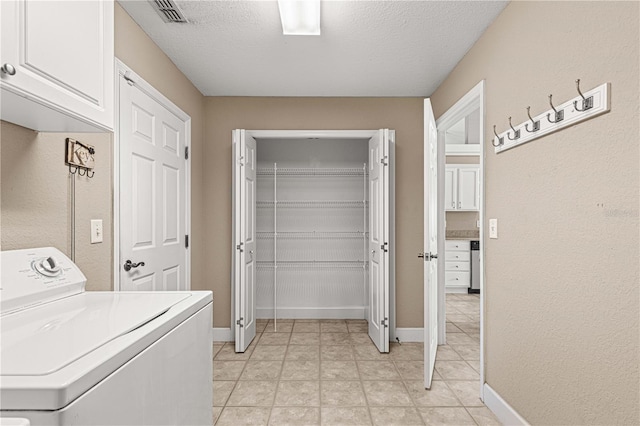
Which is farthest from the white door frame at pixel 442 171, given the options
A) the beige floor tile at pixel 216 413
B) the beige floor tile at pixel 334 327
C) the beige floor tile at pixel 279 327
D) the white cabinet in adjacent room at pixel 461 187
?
the white cabinet in adjacent room at pixel 461 187

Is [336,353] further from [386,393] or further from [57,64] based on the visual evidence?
[57,64]

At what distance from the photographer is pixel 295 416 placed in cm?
215

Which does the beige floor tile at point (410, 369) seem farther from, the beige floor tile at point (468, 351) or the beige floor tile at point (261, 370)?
the beige floor tile at point (261, 370)

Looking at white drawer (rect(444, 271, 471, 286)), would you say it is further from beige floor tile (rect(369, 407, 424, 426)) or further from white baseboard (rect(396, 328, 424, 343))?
beige floor tile (rect(369, 407, 424, 426))

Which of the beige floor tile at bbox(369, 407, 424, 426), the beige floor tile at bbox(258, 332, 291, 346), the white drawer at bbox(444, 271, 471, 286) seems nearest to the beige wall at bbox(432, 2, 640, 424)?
the beige floor tile at bbox(369, 407, 424, 426)

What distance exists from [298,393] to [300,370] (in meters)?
0.37

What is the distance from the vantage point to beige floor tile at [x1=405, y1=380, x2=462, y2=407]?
2.31 metres

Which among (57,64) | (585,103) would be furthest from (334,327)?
(57,64)

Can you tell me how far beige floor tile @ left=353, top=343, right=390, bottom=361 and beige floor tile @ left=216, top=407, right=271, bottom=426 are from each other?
111 cm

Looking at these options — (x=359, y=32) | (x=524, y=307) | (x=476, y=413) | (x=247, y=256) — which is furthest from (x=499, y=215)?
(x=247, y=256)

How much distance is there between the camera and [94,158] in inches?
71.6

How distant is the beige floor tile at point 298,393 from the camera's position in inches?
90.7

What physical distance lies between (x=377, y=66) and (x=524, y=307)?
2081 millimetres

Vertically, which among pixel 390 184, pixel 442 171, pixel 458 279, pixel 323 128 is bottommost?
pixel 458 279
